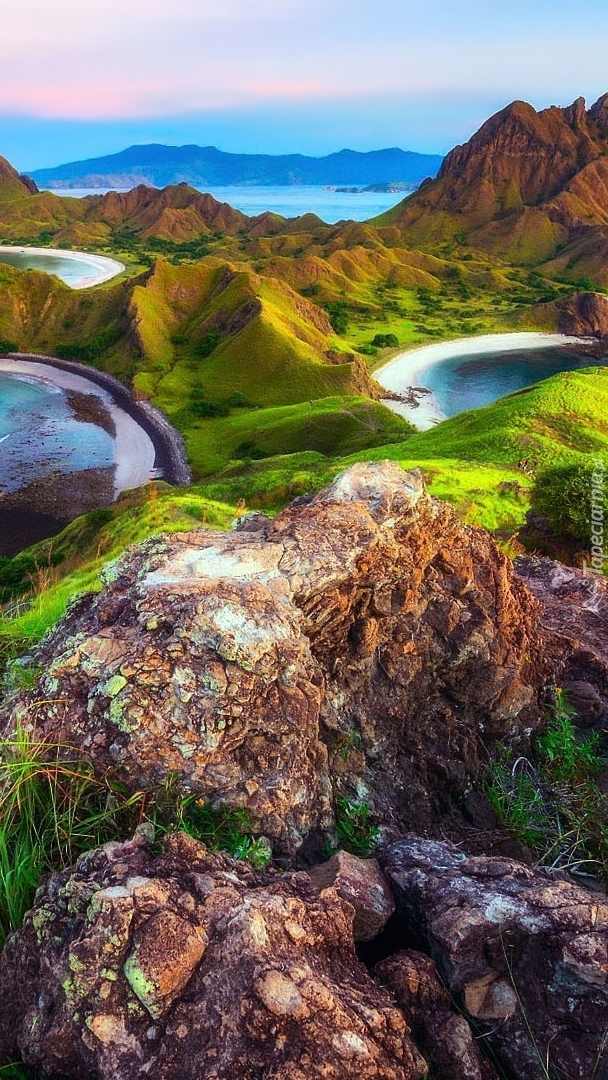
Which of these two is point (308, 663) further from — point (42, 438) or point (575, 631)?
point (42, 438)

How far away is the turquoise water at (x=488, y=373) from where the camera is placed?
9538 centimetres

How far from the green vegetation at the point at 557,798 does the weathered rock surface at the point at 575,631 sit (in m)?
0.64

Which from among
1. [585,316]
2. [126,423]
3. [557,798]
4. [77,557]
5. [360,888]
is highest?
[585,316]

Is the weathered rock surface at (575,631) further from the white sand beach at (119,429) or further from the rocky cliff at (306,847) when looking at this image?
the white sand beach at (119,429)

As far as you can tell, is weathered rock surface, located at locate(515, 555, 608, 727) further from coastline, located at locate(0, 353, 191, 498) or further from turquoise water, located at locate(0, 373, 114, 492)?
turquoise water, located at locate(0, 373, 114, 492)

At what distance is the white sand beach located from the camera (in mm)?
65438

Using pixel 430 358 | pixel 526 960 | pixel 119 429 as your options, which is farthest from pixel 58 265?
pixel 526 960

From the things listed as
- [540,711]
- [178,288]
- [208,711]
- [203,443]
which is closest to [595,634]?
[540,711]

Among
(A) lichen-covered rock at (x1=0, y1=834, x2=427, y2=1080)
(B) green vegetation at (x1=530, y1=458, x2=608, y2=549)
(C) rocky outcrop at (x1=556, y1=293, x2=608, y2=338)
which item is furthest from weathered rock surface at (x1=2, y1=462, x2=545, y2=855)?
(C) rocky outcrop at (x1=556, y1=293, x2=608, y2=338)

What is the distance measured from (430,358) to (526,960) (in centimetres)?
11641

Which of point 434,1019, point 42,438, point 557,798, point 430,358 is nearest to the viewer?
point 434,1019

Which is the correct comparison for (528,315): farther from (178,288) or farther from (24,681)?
(24,681)

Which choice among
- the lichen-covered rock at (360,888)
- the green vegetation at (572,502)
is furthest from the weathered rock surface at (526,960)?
the green vegetation at (572,502)

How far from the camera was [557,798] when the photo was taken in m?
6.02
